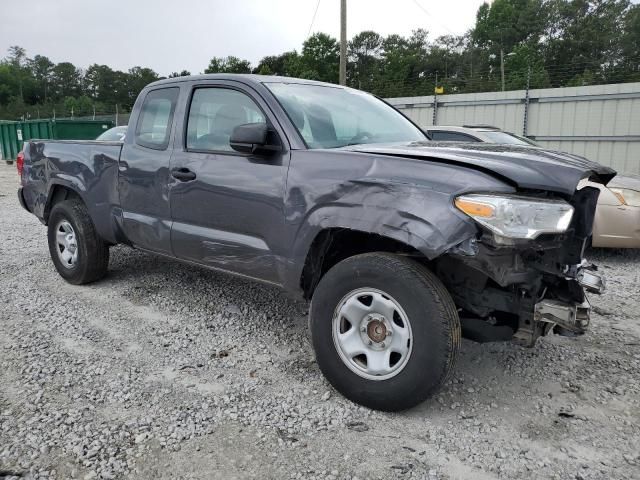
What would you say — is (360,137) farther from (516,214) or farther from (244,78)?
(516,214)

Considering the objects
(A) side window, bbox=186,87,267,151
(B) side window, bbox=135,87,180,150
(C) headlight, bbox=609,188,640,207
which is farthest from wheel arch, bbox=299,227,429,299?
(C) headlight, bbox=609,188,640,207

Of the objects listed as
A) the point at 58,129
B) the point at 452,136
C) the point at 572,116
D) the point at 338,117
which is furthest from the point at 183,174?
the point at 58,129

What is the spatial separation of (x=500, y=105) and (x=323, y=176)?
39.7 feet

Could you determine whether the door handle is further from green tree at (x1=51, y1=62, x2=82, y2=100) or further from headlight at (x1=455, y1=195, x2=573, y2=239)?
green tree at (x1=51, y1=62, x2=82, y2=100)

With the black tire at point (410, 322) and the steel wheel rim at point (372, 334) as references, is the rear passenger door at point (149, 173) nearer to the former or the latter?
the black tire at point (410, 322)

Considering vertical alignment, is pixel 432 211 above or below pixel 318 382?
above

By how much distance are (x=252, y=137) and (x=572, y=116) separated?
1155cm

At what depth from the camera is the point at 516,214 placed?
2.51m

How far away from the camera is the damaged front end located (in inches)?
99.3

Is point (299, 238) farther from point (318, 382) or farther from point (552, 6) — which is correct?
point (552, 6)

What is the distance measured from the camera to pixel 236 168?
352 cm

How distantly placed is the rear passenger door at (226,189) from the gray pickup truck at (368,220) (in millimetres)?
11

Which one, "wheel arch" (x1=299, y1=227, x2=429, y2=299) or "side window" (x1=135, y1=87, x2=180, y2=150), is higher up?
"side window" (x1=135, y1=87, x2=180, y2=150)

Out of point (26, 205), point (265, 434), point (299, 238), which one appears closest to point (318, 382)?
point (265, 434)
